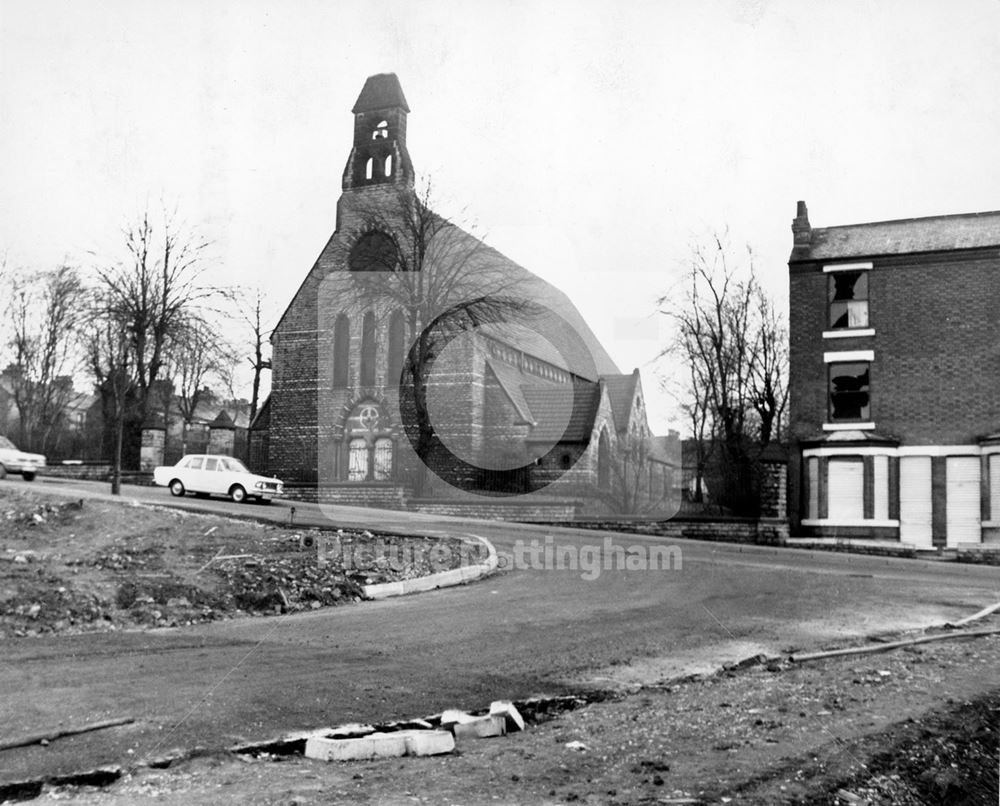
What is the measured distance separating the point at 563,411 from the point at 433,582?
25.8 m

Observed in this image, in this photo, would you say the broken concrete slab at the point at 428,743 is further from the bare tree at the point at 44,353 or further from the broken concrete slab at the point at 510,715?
the bare tree at the point at 44,353

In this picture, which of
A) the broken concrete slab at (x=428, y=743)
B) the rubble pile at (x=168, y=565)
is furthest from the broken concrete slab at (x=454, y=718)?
the rubble pile at (x=168, y=565)

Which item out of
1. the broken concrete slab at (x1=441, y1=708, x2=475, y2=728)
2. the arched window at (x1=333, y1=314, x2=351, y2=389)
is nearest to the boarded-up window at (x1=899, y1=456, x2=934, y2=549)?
the arched window at (x1=333, y1=314, x2=351, y2=389)

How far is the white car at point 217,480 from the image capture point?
96.7 ft

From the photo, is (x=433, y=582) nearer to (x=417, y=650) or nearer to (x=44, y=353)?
(x=417, y=650)

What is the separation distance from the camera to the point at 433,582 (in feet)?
48.4

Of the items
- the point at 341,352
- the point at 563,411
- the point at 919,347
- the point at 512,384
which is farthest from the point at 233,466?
the point at 919,347

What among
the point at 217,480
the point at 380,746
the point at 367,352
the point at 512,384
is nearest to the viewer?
the point at 380,746

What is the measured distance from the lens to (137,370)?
32.6 metres

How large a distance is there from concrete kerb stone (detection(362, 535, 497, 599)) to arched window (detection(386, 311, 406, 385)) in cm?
2045

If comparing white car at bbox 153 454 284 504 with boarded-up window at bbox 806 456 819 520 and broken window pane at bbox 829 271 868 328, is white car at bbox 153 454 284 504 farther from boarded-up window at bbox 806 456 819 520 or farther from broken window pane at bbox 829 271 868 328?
broken window pane at bbox 829 271 868 328

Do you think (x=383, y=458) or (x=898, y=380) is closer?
(x=898, y=380)

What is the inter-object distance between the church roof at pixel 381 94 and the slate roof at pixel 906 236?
17.2 m

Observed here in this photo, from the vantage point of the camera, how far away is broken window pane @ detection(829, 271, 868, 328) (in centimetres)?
2884
